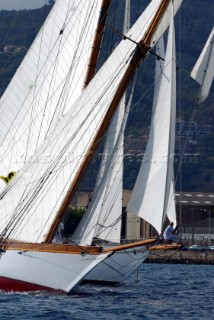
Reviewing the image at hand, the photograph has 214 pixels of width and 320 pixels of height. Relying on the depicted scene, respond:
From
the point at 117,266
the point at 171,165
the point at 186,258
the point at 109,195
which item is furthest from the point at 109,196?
the point at 186,258

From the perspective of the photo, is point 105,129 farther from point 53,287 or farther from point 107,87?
point 53,287

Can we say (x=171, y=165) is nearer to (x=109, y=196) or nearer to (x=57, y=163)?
(x=57, y=163)

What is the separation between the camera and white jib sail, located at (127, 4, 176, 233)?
136 ft

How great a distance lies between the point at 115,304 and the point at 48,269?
2.47 metres

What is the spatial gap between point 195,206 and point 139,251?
91.8 meters

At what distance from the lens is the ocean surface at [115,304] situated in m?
37.3

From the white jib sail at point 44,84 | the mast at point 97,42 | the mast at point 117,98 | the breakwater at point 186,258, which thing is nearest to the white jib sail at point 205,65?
the mast at point 117,98

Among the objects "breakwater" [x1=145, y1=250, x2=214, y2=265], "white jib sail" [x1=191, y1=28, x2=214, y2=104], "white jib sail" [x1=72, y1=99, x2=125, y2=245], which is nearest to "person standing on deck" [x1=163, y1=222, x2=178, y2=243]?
"white jib sail" [x1=72, y1=99, x2=125, y2=245]

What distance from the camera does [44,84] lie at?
47.9 meters

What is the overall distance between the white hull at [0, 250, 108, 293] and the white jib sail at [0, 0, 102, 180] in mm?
6039

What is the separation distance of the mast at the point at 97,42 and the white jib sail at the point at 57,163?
3953 mm

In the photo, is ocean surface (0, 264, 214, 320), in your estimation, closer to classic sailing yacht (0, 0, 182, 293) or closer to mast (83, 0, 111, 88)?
classic sailing yacht (0, 0, 182, 293)

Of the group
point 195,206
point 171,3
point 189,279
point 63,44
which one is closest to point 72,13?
point 63,44

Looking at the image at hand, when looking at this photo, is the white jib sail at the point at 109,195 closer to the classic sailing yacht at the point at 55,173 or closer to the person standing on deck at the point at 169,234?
the classic sailing yacht at the point at 55,173
